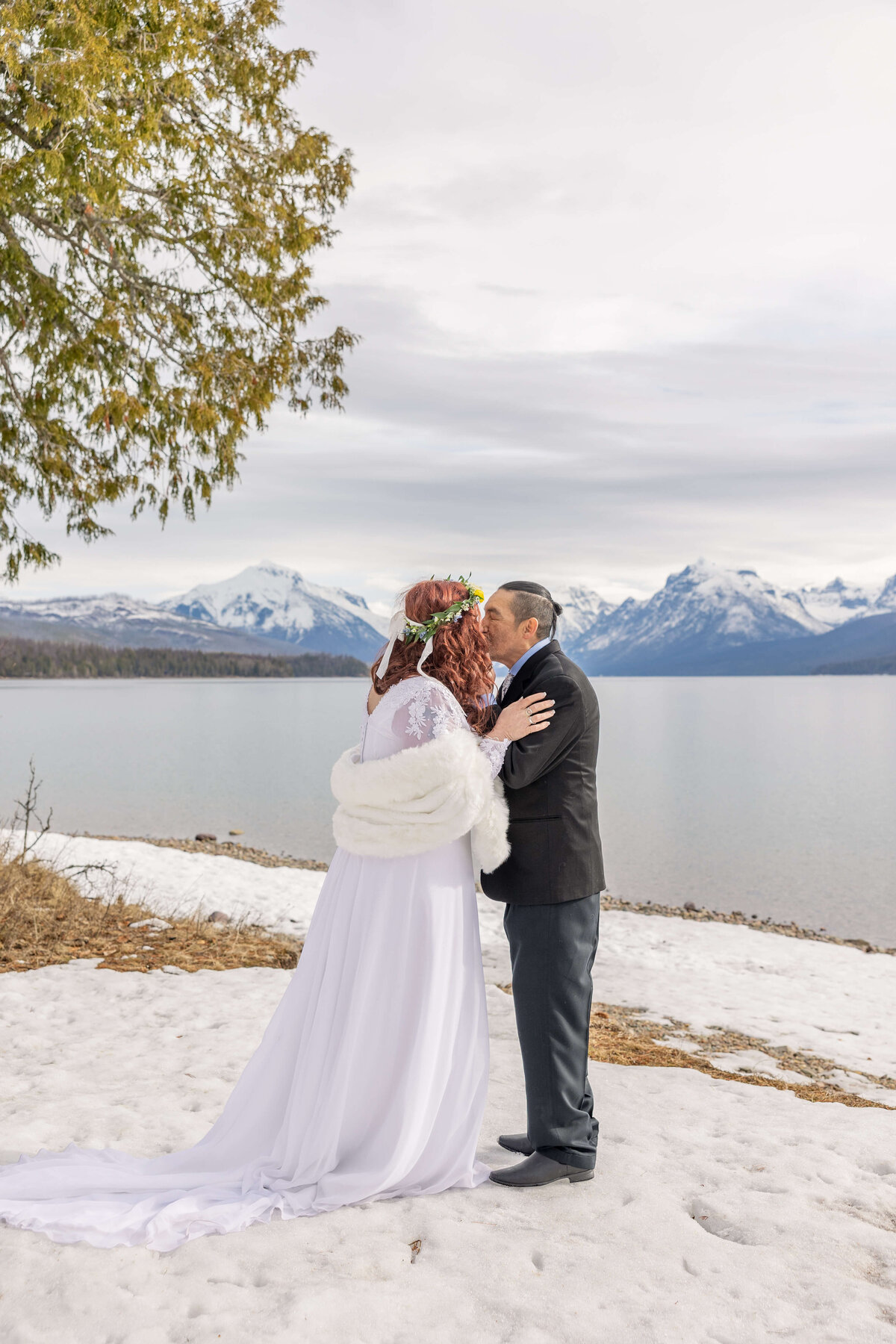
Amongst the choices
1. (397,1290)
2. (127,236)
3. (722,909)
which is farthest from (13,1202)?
(722,909)

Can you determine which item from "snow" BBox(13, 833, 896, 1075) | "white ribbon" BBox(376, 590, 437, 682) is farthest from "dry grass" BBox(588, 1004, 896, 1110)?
"white ribbon" BBox(376, 590, 437, 682)

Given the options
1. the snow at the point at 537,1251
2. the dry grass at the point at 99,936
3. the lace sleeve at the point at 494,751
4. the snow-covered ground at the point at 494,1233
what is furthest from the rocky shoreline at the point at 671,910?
the lace sleeve at the point at 494,751

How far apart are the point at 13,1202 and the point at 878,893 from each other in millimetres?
18473

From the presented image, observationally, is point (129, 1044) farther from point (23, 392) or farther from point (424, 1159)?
point (23, 392)

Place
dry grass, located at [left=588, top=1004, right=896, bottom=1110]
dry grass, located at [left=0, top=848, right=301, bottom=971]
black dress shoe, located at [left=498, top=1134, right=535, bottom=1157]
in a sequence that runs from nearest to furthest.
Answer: black dress shoe, located at [left=498, top=1134, right=535, bottom=1157]
dry grass, located at [left=588, top=1004, right=896, bottom=1110]
dry grass, located at [left=0, top=848, right=301, bottom=971]

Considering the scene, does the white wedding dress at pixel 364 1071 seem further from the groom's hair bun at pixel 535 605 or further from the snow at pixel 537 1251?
the groom's hair bun at pixel 535 605

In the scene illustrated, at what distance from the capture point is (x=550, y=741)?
12.2 ft

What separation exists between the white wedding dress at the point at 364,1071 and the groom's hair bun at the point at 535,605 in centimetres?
55

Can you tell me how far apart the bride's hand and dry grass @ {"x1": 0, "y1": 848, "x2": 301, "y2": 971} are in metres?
4.93

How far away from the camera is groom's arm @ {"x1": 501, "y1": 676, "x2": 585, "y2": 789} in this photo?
3.66 m

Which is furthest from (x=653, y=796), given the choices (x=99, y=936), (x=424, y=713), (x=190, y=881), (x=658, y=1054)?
(x=424, y=713)

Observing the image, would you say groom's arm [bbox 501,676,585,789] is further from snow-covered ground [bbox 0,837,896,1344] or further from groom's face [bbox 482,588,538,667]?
snow-covered ground [bbox 0,837,896,1344]

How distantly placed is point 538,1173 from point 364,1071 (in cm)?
87

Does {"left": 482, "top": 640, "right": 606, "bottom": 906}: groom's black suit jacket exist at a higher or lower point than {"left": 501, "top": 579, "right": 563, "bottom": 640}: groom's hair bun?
Answer: lower
